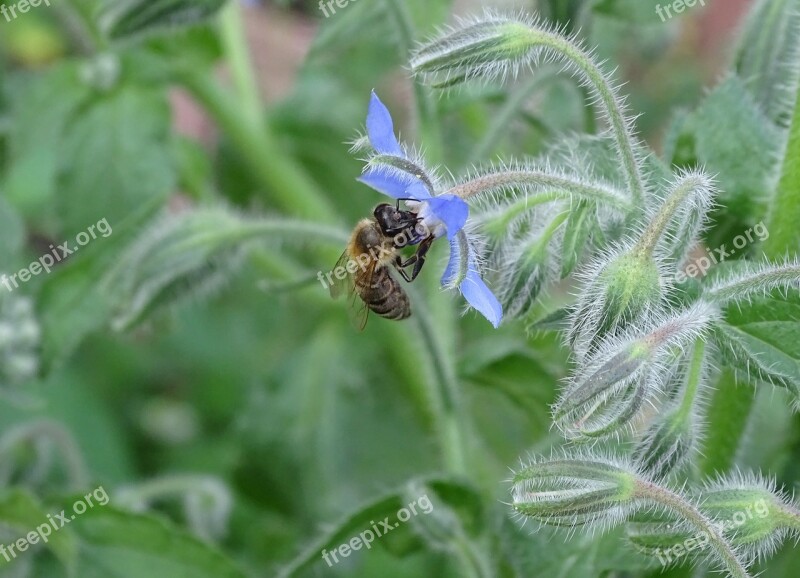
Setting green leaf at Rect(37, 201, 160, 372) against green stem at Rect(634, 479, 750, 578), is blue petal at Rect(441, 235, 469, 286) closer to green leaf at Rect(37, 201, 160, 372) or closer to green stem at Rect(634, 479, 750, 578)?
green stem at Rect(634, 479, 750, 578)

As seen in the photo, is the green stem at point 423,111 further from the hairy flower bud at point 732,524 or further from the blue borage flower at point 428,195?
the hairy flower bud at point 732,524

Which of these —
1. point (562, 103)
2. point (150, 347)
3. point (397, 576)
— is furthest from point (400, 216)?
point (150, 347)

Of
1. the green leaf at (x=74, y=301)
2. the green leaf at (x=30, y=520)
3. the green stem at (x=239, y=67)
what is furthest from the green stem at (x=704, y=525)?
the green stem at (x=239, y=67)

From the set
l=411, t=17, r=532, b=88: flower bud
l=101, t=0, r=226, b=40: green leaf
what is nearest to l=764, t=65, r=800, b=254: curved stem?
l=411, t=17, r=532, b=88: flower bud

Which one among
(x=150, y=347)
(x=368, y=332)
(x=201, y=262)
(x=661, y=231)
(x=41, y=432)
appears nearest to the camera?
(x=661, y=231)

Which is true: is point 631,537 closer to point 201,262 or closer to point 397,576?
A: point 201,262

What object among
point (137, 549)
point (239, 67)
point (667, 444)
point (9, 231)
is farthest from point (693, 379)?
point (239, 67)
